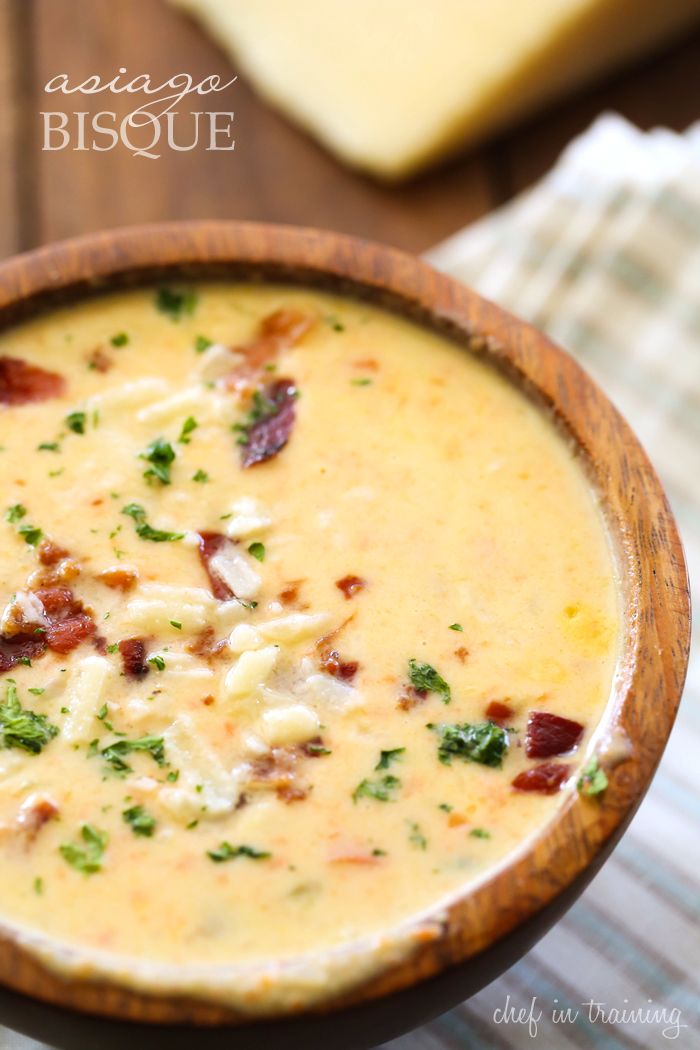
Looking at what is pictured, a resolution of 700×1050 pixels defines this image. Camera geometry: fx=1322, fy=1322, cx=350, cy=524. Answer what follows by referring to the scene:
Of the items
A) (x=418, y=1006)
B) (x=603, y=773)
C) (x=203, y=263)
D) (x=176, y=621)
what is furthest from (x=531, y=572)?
(x=203, y=263)

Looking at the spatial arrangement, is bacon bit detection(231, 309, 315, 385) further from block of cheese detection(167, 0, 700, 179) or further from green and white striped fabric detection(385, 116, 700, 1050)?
block of cheese detection(167, 0, 700, 179)

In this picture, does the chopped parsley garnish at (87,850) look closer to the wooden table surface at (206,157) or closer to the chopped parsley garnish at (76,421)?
the chopped parsley garnish at (76,421)

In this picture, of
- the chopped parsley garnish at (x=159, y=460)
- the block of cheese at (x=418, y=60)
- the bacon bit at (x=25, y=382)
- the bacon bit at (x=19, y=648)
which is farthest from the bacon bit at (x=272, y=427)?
the block of cheese at (x=418, y=60)

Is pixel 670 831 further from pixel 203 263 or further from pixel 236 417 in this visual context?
pixel 203 263

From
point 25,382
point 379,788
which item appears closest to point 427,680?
point 379,788

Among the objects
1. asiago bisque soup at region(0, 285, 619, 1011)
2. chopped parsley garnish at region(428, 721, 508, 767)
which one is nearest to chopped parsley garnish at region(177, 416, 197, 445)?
asiago bisque soup at region(0, 285, 619, 1011)

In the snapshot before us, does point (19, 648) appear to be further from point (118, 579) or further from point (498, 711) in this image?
point (498, 711)
